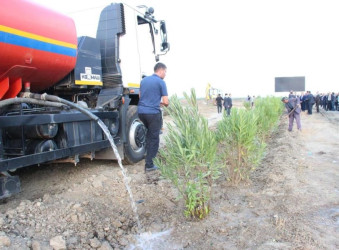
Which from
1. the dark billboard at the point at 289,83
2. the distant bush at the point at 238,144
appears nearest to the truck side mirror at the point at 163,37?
the distant bush at the point at 238,144

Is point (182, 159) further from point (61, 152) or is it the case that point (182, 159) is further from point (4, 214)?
point (4, 214)

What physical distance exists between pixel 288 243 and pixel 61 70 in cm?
362

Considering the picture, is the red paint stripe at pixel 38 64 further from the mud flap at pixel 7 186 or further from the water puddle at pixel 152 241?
the water puddle at pixel 152 241

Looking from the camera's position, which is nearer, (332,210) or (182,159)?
(182,159)

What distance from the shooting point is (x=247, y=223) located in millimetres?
3348

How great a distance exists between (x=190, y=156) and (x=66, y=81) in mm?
2664

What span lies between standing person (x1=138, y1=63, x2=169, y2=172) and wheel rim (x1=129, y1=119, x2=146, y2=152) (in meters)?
0.81

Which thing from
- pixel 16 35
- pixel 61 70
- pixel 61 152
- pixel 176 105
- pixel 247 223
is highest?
pixel 16 35

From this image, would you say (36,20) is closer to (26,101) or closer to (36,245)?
(26,101)

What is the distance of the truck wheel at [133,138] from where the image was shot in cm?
564

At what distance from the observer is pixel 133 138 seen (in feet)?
18.9

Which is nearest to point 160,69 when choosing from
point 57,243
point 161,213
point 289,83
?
point 161,213

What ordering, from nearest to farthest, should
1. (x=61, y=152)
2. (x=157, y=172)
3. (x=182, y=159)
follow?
(x=182, y=159) → (x=61, y=152) → (x=157, y=172)

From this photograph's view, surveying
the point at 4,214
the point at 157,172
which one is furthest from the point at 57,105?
the point at 157,172
